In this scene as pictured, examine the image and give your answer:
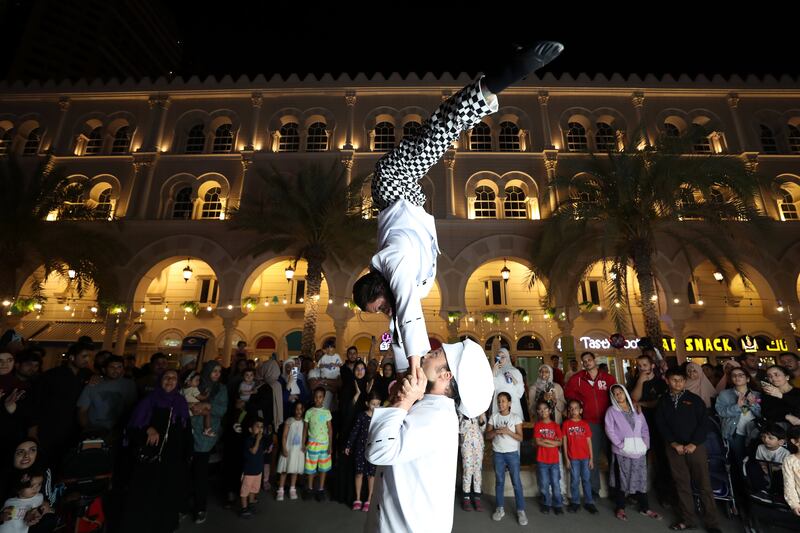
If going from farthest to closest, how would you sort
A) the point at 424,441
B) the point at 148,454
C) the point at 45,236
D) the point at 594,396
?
1. the point at 45,236
2. the point at 594,396
3. the point at 148,454
4. the point at 424,441

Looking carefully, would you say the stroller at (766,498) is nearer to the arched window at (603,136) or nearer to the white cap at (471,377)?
the white cap at (471,377)

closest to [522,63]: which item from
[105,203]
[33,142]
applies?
[105,203]

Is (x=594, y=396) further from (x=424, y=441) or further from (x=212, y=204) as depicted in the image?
(x=212, y=204)

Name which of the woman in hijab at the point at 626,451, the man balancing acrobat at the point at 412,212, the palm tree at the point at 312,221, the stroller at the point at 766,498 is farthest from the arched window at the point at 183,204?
the stroller at the point at 766,498

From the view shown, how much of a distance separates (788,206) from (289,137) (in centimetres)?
2362

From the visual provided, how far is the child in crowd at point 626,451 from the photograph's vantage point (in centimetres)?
613

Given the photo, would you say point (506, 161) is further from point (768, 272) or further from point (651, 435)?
point (651, 435)

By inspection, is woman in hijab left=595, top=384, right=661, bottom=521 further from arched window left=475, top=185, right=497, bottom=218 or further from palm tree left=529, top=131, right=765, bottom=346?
arched window left=475, top=185, right=497, bottom=218

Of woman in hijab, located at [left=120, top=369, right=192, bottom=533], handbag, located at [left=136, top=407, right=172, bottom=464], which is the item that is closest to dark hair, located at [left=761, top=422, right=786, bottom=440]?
woman in hijab, located at [left=120, top=369, right=192, bottom=533]

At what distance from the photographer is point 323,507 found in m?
6.32

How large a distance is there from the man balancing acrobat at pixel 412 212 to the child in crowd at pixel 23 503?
4006 mm

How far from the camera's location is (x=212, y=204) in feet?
65.9

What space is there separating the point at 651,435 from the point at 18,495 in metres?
8.48

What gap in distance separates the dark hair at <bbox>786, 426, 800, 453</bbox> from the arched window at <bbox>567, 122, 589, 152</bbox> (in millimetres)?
17401
